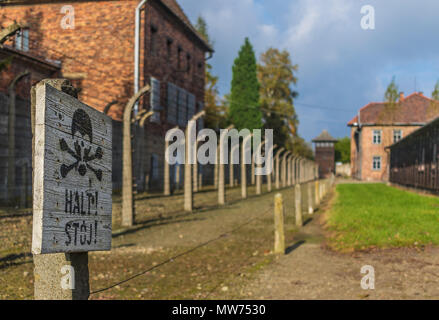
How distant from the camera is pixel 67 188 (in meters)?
1.87

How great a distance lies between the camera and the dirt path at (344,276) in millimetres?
5340

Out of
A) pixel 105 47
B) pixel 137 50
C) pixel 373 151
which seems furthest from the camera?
pixel 373 151

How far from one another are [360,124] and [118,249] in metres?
43.9

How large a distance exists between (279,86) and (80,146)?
5520 centimetres

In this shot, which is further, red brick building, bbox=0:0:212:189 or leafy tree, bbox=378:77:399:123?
leafy tree, bbox=378:77:399:123

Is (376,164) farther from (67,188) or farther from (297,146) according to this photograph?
(67,188)

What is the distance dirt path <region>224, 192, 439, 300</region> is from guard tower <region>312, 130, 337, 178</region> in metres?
64.0

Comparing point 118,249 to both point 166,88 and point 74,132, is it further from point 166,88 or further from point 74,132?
point 166,88

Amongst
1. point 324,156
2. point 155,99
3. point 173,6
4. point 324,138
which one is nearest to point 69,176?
point 155,99

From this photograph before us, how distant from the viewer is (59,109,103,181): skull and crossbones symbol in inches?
74.4

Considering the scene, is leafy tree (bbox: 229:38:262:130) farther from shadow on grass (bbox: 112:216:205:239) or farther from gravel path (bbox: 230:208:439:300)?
gravel path (bbox: 230:208:439:300)

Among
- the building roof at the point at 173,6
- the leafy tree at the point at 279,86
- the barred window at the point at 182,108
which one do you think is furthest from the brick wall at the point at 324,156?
the barred window at the point at 182,108

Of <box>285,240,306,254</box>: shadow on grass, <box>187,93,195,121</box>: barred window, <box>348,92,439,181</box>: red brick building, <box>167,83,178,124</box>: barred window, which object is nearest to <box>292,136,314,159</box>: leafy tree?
<box>348,92,439,181</box>: red brick building
